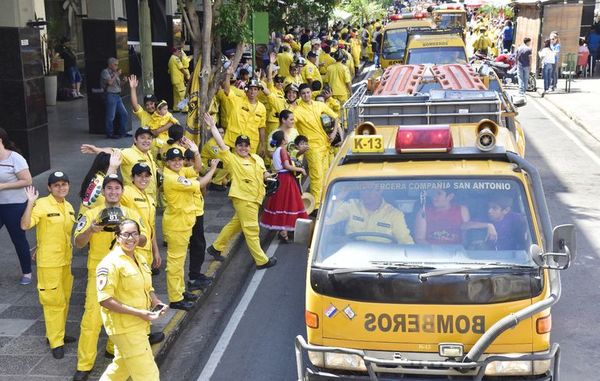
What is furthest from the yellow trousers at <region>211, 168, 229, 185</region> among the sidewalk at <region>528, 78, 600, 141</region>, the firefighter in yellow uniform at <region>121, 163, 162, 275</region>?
the sidewalk at <region>528, 78, 600, 141</region>

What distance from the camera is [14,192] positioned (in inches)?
330

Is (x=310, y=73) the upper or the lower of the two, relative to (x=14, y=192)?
upper

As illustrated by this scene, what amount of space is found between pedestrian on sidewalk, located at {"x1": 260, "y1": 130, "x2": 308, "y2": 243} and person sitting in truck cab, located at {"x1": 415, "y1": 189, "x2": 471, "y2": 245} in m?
4.55

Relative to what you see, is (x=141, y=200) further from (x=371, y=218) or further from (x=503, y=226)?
(x=503, y=226)

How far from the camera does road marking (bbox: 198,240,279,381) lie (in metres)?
7.11

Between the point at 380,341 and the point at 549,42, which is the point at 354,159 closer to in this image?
the point at 380,341

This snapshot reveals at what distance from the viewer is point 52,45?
78.0 ft

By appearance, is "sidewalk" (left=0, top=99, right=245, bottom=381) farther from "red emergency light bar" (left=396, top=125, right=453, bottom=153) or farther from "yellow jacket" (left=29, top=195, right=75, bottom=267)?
"red emergency light bar" (left=396, top=125, right=453, bottom=153)

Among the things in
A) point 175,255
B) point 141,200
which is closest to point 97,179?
point 141,200

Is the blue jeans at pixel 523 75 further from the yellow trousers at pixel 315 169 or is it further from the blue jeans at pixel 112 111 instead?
the yellow trousers at pixel 315 169

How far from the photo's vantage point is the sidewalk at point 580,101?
62.7 ft

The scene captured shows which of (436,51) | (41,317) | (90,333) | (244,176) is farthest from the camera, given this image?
(436,51)

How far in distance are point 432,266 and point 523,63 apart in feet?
67.2

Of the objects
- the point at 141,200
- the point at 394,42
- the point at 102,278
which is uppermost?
the point at 394,42
